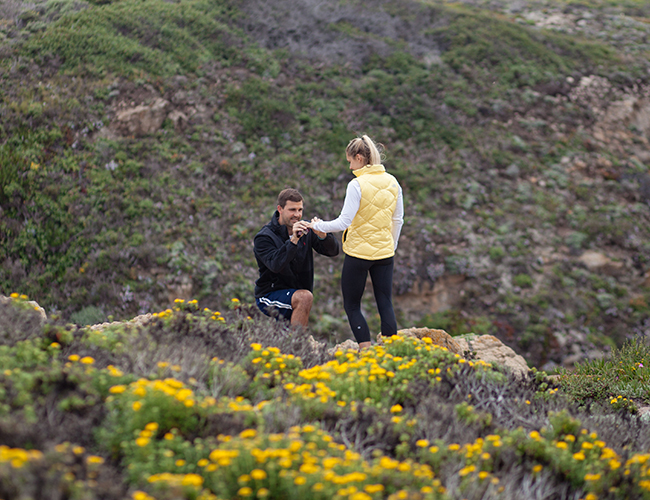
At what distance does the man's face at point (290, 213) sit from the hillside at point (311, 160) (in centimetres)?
340

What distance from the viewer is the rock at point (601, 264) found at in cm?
996

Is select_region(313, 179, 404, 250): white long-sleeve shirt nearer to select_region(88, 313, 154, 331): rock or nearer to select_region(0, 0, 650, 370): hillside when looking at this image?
select_region(88, 313, 154, 331): rock

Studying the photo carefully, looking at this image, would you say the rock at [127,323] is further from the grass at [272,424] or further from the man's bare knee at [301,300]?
the man's bare knee at [301,300]

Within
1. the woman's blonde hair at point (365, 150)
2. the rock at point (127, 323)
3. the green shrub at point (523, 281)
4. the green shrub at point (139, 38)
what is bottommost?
the green shrub at point (523, 281)

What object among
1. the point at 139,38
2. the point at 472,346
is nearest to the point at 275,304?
the point at 472,346

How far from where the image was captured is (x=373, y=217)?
168 inches

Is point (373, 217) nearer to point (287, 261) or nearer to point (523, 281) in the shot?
point (287, 261)

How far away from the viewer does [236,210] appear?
9.04m

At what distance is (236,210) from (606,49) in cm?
1511

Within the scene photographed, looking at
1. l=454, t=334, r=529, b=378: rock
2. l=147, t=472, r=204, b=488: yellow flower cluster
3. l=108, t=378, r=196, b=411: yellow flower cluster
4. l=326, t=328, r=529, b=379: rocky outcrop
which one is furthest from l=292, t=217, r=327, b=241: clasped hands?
l=454, t=334, r=529, b=378: rock

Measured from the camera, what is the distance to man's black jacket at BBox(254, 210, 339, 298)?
14.1 feet

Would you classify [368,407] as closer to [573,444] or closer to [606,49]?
[573,444]

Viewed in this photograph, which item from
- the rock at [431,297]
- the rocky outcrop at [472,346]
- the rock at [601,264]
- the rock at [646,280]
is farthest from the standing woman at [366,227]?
the rock at [646,280]

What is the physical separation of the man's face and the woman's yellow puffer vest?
55 centimetres
